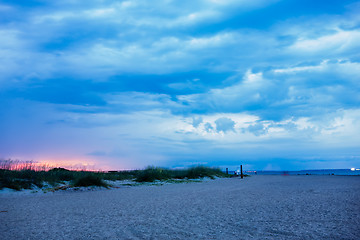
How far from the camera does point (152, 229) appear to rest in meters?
4.57

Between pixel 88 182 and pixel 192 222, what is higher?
pixel 88 182

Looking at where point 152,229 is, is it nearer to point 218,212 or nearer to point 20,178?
point 218,212

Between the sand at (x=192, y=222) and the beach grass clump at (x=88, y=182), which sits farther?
the beach grass clump at (x=88, y=182)

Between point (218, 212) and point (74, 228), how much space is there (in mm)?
2862

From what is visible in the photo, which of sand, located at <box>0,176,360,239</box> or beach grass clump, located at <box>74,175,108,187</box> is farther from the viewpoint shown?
beach grass clump, located at <box>74,175,108,187</box>

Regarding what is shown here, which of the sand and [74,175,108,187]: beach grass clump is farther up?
[74,175,108,187]: beach grass clump

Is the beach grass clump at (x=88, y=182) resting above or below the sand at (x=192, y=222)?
above

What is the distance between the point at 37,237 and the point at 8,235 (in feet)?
1.90

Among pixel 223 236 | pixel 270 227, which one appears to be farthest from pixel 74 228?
pixel 270 227

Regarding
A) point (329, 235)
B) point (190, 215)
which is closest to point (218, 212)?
point (190, 215)

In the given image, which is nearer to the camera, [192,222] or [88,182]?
[192,222]

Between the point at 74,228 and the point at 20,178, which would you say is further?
the point at 20,178

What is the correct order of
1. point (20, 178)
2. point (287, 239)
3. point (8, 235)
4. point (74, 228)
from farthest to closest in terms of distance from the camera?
point (20, 178), point (74, 228), point (8, 235), point (287, 239)

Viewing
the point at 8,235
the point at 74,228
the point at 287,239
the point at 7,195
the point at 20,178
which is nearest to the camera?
the point at 287,239
